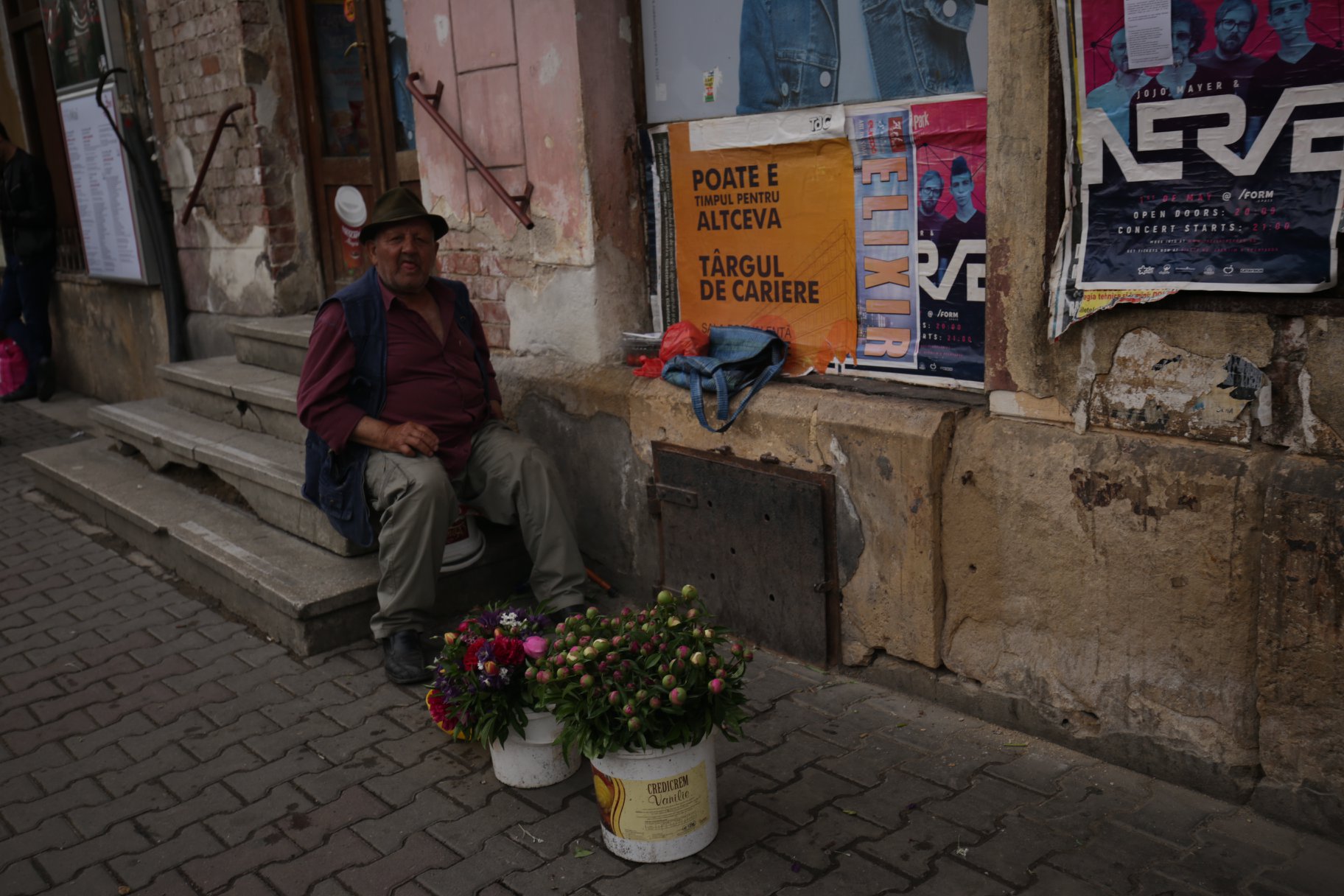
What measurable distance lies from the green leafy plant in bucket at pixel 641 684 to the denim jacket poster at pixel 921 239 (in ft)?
4.12

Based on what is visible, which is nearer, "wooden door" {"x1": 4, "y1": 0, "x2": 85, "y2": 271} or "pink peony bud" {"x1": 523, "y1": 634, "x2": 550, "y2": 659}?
"pink peony bud" {"x1": 523, "y1": 634, "x2": 550, "y2": 659}

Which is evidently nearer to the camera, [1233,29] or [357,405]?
[1233,29]

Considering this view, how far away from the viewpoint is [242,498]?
216 inches

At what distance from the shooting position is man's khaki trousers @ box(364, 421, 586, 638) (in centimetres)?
409

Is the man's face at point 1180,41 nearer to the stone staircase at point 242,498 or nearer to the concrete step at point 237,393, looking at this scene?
the stone staircase at point 242,498

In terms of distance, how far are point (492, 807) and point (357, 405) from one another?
1.68 meters

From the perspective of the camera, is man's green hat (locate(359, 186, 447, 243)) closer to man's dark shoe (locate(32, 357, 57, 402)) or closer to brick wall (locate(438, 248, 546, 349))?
brick wall (locate(438, 248, 546, 349))

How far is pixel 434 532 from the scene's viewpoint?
162 inches

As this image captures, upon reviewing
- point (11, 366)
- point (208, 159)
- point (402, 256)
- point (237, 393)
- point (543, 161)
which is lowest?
point (11, 366)

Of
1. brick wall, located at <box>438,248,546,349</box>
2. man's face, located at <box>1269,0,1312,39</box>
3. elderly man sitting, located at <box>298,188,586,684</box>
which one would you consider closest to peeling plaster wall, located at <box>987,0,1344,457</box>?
man's face, located at <box>1269,0,1312,39</box>

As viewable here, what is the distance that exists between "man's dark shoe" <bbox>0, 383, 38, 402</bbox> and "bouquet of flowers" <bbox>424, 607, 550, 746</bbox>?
7.59 m

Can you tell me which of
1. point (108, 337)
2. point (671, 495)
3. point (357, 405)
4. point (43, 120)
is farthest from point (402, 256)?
point (43, 120)

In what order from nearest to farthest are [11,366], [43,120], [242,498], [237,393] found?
[242,498] < [237,393] < [11,366] < [43,120]

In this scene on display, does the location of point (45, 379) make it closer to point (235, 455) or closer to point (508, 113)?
point (235, 455)
